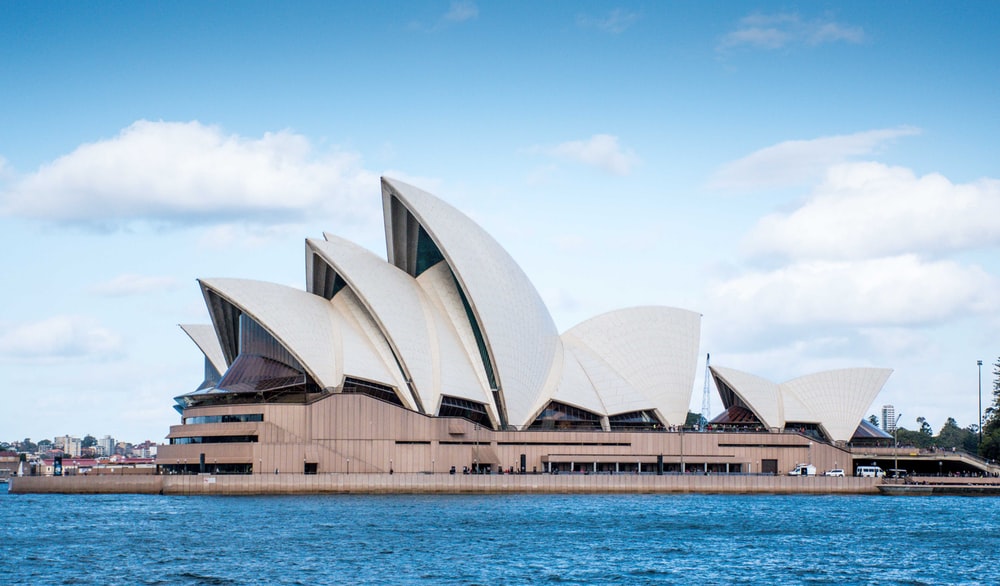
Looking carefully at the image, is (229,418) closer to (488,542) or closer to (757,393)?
(488,542)

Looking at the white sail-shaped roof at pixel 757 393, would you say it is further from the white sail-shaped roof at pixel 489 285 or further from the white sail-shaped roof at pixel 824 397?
the white sail-shaped roof at pixel 489 285

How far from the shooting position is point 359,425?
7131 centimetres

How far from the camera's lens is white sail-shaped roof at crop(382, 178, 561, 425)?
242 feet

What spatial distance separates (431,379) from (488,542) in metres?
29.5

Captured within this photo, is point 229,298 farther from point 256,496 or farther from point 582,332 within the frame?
point 582,332

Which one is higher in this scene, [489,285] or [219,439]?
[489,285]

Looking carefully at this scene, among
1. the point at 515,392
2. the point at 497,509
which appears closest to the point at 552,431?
the point at 515,392

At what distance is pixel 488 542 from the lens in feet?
148

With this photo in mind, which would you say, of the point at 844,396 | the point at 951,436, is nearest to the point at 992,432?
the point at 844,396

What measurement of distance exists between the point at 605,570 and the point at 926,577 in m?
10.1

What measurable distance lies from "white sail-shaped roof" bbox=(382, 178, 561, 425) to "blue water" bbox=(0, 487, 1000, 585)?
39.0 feet

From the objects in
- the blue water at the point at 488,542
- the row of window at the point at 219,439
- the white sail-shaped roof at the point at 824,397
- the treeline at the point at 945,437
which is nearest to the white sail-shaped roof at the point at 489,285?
the blue water at the point at 488,542

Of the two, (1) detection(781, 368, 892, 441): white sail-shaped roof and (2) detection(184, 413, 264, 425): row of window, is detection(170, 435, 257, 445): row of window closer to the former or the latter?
(2) detection(184, 413, 264, 425): row of window

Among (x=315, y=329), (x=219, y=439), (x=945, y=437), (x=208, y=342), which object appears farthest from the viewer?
(x=945, y=437)
